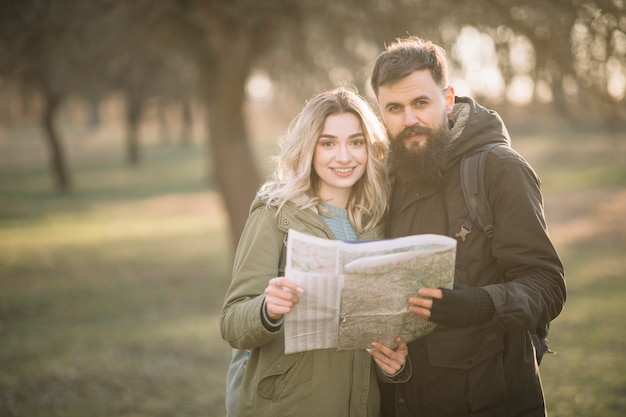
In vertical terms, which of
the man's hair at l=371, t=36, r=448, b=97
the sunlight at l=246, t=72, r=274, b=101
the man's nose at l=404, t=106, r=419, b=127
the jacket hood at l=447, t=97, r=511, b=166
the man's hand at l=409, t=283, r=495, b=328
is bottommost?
the man's hand at l=409, t=283, r=495, b=328

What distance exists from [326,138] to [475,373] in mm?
1282

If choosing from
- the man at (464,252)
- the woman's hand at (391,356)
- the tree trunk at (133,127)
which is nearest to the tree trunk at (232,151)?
the man at (464,252)

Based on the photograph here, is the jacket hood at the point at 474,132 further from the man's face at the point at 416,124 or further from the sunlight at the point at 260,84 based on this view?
the sunlight at the point at 260,84

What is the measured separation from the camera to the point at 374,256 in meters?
2.15

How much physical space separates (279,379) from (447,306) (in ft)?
2.95

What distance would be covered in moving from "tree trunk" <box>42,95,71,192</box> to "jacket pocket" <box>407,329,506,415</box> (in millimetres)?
25704

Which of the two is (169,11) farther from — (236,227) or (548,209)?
(548,209)

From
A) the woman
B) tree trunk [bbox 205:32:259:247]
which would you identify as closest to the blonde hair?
the woman

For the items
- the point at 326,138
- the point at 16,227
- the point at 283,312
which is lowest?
the point at 16,227

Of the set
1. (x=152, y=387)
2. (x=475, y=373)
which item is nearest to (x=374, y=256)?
(x=475, y=373)

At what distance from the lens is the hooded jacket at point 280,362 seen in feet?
8.80

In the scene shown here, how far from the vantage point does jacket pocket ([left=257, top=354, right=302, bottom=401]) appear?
2.72 meters

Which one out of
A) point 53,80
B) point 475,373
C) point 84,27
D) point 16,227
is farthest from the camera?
point 53,80

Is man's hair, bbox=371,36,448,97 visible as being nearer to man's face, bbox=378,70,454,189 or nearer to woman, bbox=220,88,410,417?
man's face, bbox=378,70,454,189
